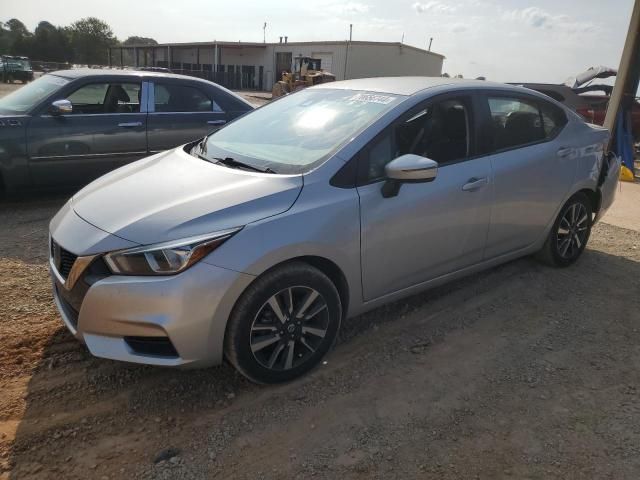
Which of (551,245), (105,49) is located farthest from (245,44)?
(551,245)

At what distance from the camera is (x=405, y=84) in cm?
366

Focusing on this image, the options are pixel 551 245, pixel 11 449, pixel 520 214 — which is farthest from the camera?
pixel 551 245

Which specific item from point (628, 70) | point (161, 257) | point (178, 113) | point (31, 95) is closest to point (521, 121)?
point (161, 257)

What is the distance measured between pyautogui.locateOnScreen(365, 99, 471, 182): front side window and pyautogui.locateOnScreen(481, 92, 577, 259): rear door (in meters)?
0.24

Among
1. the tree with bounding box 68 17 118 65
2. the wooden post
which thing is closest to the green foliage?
the tree with bounding box 68 17 118 65

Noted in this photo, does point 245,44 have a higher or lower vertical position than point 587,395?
higher

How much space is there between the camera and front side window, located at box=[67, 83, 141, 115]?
5.85 meters

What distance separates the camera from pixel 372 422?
2617mm

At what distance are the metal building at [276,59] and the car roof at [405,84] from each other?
36255mm

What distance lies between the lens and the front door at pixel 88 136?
18.1ft

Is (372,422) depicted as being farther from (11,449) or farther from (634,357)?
(634,357)

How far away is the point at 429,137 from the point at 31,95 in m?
4.71

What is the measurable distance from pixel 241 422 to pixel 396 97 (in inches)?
86.5

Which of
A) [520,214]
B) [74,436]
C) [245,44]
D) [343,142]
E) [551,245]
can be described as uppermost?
[245,44]
